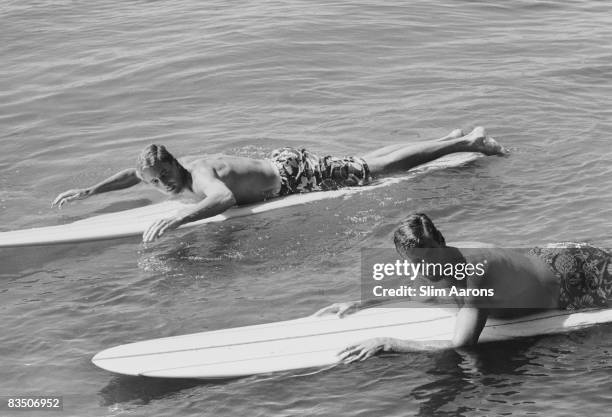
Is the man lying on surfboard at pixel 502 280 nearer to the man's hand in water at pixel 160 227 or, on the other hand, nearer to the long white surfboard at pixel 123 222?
the man's hand in water at pixel 160 227

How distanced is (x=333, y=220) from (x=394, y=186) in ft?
3.16

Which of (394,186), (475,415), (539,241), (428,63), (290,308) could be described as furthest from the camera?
(428,63)

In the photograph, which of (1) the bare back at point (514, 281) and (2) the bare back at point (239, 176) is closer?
(1) the bare back at point (514, 281)

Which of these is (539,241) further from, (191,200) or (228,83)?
(228,83)

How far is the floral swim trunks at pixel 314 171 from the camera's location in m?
10.1

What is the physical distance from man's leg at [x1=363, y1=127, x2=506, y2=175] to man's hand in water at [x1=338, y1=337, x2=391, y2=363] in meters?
3.81

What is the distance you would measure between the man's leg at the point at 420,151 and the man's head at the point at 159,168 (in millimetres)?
2220

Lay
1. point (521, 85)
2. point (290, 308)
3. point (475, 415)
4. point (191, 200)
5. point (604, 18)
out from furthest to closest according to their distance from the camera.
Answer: point (604, 18)
point (521, 85)
point (191, 200)
point (290, 308)
point (475, 415)

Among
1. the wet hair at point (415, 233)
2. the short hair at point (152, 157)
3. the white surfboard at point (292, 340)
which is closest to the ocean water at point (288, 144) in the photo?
the white surfboard at point (292, 340)

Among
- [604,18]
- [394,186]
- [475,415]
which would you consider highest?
[604,18]

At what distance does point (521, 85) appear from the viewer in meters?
14.0

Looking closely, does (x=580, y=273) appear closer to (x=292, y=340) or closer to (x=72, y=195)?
(x=292, y=340)

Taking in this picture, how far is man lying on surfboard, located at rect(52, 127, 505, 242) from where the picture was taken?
9.03 metres

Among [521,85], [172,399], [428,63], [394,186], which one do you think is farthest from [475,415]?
[428,63]
